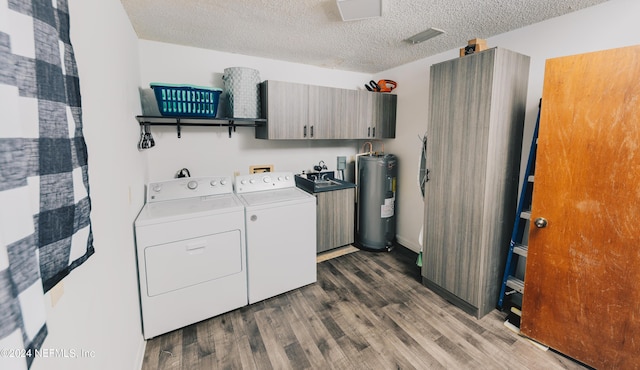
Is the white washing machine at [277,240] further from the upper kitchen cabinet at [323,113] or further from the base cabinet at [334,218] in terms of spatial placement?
the upper kitchen cabinet at [323,113]

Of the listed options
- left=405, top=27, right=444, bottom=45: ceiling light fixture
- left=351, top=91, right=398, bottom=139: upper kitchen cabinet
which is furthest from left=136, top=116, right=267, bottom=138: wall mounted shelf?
left=405, top=27, right=444, bottom=45: ceiling light fixture

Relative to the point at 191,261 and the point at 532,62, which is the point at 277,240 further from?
the point at 532,62

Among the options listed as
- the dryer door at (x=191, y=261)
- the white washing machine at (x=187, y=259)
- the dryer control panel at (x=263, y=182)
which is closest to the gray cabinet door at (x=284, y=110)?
the dryer control panel at (x=263, y=182)

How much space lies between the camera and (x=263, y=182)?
2898 mm

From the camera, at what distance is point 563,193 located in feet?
5.75

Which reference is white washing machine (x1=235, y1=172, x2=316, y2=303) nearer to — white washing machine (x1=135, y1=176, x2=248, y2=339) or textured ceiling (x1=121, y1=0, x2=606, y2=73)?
white washing machine (x1=135, y1=176, x2=248, y2=339)

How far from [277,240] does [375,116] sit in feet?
6.72

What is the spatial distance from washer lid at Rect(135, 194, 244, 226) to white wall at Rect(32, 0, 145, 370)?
128 millimetres

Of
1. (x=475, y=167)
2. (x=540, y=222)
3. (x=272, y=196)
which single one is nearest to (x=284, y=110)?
(x=272, y=196)

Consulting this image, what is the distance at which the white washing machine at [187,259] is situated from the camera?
76.4 inches

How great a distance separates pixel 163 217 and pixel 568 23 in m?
3.28

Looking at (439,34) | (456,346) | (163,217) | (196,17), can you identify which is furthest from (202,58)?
(456,346)

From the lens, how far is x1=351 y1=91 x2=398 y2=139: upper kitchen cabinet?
3.39 m

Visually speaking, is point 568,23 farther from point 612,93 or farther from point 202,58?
point 202,58
